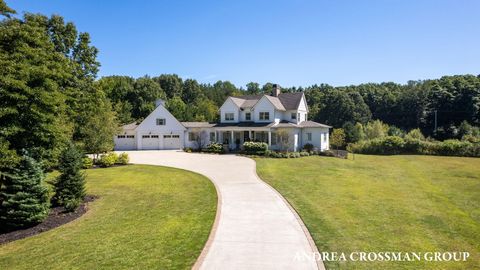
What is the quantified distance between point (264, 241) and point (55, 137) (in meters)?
9.52

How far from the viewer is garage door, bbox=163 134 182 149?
140 feet

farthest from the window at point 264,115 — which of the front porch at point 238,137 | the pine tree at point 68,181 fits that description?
the pine tree at point 68,181

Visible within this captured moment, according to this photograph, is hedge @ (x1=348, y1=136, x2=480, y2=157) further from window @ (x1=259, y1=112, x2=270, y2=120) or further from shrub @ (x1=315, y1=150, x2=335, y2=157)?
window @ (x1=259, y1=112, x2=270, y2=120)

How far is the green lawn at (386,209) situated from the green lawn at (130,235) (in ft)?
12.4

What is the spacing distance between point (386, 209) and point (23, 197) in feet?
45.6

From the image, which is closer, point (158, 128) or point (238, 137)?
point (238, 137)

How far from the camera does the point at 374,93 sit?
75562 mm

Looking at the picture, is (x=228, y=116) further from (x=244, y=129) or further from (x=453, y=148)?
(x=453, y=148)

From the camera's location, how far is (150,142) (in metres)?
42.8

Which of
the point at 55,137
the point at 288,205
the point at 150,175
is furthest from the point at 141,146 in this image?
the point at 288,205

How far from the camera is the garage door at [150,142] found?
4278 centimetres

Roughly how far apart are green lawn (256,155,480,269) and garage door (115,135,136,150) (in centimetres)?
2746

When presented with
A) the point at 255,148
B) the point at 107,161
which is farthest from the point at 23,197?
the point at 255,148

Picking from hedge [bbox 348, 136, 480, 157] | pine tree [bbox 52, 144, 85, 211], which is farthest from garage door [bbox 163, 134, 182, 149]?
pine tree [bbox 52, 144, 85, 211]
